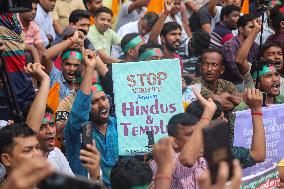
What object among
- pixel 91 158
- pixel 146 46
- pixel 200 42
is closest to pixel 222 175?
pixel 91 158

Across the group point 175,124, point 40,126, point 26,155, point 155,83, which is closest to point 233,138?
point 155,83

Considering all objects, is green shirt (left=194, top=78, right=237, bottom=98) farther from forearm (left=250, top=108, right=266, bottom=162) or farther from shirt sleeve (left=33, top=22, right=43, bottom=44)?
forearm (left=250, top=108, right=266, bottom=162)

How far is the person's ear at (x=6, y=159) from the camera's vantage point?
572 centimetres

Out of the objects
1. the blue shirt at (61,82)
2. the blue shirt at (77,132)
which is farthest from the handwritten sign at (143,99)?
the blue shirt at (61,82)

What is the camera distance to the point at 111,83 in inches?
356

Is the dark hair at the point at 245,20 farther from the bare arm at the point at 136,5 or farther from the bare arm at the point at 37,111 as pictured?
the bare arm at the point at 37,111

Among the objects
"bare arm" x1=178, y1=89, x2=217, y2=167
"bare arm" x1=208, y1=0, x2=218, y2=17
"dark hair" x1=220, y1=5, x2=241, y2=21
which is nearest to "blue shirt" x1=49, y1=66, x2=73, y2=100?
"bare arm" x1=178, y1=89, x2=217, y2=167

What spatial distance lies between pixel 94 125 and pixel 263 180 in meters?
1.48

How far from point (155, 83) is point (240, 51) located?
272cm

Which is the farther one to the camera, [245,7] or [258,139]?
[245,7]

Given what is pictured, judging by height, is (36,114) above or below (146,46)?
below

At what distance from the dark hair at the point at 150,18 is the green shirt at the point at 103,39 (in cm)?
45

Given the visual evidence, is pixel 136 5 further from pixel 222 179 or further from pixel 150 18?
pixel 222 179

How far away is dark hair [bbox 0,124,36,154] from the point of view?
5.73 meters
